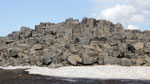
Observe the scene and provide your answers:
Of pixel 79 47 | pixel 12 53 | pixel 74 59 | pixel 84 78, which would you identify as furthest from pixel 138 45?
pixel 12 53

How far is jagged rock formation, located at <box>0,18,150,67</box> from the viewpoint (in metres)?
38.7

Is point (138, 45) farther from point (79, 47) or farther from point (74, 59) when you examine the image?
point (74, 59)

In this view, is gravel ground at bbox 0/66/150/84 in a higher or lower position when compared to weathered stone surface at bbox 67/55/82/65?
lower

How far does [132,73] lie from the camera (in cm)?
2958

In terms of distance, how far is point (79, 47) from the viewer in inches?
1678

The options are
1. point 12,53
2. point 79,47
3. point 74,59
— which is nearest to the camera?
point 74,59

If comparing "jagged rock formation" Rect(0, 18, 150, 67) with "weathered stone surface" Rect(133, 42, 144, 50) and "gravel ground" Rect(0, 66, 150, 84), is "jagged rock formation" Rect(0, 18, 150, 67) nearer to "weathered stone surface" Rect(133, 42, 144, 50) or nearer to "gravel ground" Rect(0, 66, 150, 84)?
"weathered stone surface" Rect(133, 42, 144, 50)

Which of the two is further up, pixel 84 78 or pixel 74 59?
pixel 74 59

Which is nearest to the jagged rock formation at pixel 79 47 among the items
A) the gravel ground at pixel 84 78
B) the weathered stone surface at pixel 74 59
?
the weathered stone surface at pixel 74 59

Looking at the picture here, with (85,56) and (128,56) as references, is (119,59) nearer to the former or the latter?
(128,56)

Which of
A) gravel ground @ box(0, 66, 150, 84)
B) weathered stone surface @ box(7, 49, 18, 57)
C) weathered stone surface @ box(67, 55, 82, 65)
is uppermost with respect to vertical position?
weathered stone surface @ box(7, 49, 18, 57)

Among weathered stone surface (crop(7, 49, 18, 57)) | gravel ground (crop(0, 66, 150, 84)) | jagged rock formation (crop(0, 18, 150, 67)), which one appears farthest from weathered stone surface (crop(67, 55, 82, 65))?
weathered stone surface (crop(7, 49, 18, 57))

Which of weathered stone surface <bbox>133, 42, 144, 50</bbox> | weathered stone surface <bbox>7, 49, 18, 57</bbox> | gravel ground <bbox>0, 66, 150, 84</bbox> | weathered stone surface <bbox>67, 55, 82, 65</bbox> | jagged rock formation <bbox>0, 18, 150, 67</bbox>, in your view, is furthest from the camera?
weathered stone surface <bbox>7, 49, 18, 57</bbox>

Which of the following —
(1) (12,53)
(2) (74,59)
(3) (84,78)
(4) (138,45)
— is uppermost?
(4) (138,45)
